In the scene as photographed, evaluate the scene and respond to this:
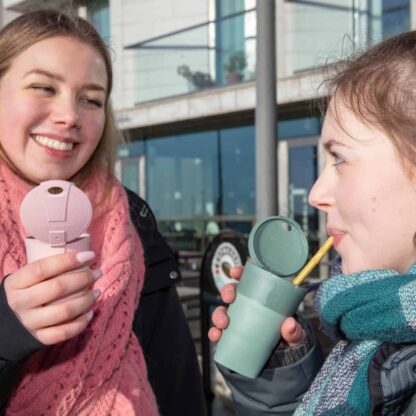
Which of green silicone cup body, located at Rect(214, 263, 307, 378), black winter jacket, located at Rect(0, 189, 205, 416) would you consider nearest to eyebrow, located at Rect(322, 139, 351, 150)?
green silicone cup body, located at Rect(214, 263, 307, 378)

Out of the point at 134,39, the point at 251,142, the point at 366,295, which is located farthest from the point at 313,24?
the point at 366,295

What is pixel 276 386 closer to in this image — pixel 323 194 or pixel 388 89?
pixel 323 194

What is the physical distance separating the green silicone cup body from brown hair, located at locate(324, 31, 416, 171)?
0.39 meters

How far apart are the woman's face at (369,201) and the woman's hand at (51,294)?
0.51m

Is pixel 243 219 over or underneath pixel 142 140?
underneath

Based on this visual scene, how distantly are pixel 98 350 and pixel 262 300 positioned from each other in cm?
50

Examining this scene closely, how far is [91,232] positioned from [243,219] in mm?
7507

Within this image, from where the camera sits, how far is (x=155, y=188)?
35.6ft

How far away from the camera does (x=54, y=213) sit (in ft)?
3.58

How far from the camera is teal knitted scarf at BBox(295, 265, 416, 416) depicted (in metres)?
1.04

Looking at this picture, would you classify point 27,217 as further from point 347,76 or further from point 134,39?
point 134,39

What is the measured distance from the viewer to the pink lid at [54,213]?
3.59 feet

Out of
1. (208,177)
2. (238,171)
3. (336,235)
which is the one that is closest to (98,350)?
(336,235)

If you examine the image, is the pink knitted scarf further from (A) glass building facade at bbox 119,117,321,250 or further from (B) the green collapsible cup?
(A) glass building facade at bbox 119,117,321,250
